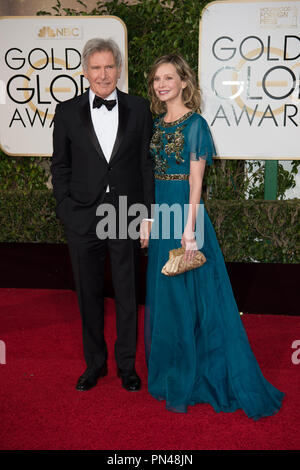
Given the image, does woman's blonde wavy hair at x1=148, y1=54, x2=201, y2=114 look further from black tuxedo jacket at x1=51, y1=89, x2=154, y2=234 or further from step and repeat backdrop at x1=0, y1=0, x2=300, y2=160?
step and repeat backdrop at x1=0, y1=0, x2=300, y2=160

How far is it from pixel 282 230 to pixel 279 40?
184 centimetres

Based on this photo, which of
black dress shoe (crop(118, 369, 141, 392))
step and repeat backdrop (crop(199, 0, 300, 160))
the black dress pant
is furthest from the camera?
step and repeat backdrop (crop(199, 0, 300, 160))

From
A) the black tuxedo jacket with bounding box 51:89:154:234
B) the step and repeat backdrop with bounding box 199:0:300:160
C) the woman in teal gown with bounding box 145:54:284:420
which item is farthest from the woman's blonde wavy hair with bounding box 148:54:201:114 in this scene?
the step and repeat backdrop with bounding box 199:0:300:160

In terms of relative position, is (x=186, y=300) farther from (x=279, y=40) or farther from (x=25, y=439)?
(x=279, y=40)

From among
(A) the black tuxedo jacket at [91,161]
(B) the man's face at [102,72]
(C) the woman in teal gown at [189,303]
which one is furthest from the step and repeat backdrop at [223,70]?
(B) the man's face at [102,72]

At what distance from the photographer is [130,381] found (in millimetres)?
2979

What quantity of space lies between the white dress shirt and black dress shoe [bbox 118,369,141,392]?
119 centimetres

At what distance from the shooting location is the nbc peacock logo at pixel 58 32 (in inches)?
190

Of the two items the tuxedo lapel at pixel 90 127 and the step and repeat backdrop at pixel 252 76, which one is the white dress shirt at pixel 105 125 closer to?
the tuxedo lapel at pixel 90 127

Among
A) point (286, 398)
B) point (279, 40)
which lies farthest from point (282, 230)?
point (286, 398)

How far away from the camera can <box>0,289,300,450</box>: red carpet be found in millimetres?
2451

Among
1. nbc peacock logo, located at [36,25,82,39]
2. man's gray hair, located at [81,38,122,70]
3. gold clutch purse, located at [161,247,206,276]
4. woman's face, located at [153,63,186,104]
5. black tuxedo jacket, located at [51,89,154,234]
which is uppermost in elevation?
nbc peacock logo, located at [36,25,82,39]

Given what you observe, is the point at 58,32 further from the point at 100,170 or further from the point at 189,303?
the point at 189,303

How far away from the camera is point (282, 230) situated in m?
4.71
